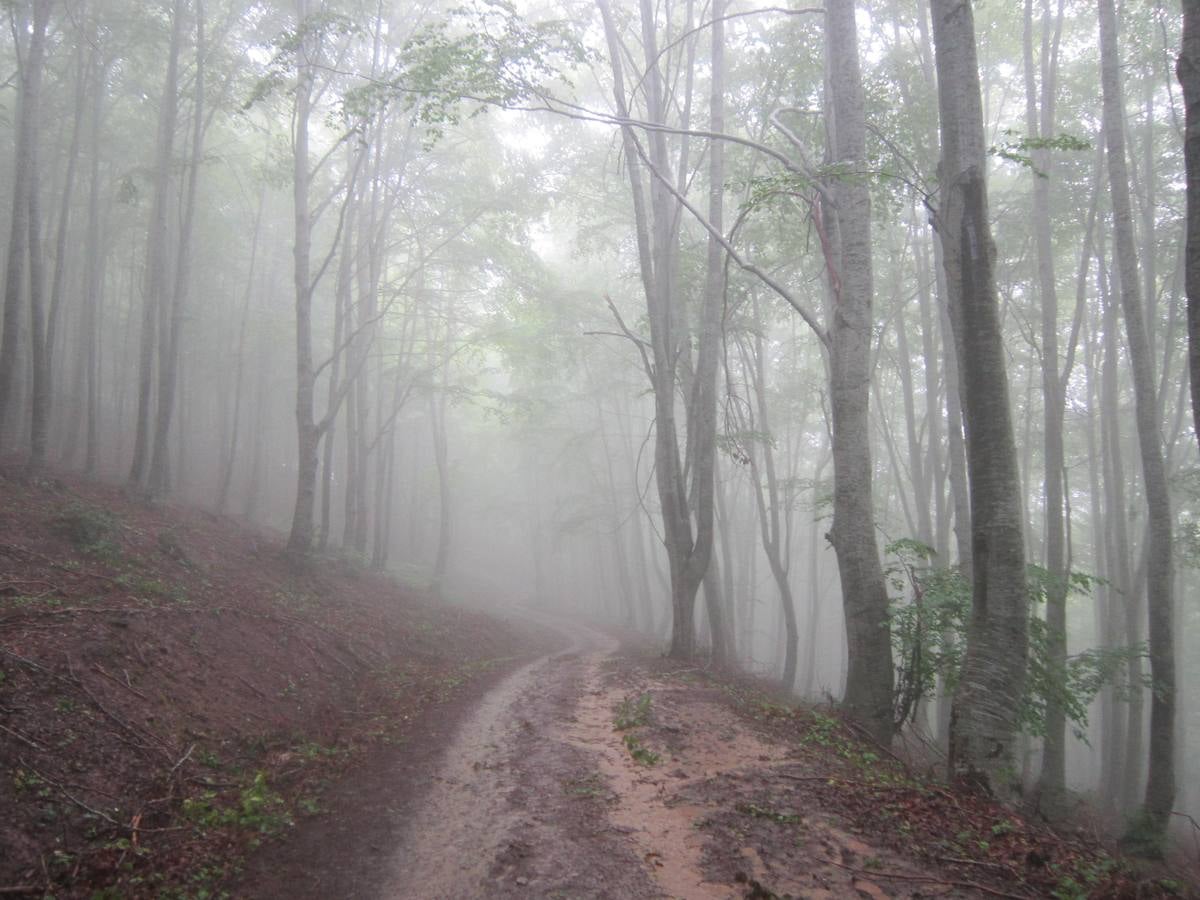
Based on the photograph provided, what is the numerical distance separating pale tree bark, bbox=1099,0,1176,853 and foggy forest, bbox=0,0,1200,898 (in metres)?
0.04

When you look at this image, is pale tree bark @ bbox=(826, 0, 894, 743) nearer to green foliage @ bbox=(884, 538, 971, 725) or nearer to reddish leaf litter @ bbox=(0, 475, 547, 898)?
green foliage @ bbox=(884, 538, 971, 725)

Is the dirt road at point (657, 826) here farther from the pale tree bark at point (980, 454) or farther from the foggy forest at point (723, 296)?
the pale tree bark at point (980, 454)

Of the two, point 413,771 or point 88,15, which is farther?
point 88,15

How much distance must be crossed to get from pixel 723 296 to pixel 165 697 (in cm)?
935

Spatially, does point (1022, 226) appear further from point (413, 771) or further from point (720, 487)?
point (413, 771)

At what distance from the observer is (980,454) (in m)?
5.62

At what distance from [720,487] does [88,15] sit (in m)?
19.9

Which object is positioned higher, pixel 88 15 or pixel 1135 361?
pixel 88 15

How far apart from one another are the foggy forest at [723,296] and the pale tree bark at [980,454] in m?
0.03

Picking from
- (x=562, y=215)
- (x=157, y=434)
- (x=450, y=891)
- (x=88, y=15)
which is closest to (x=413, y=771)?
(x=450, y=891)

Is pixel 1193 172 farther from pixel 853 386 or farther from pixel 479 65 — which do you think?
pixel 479 65

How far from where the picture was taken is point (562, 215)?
20.4m

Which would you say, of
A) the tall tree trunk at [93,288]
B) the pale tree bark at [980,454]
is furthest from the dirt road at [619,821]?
the tall tree trunk at [93,288]

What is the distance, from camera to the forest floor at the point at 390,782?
12.9ft
